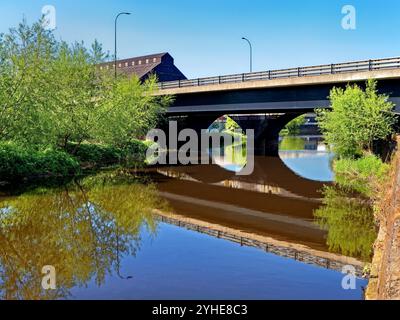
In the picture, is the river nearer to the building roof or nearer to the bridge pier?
the bridge pier

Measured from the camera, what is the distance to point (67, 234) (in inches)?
588

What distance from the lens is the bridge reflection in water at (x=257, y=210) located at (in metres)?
13.9

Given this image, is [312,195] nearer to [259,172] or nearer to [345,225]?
[345,225]

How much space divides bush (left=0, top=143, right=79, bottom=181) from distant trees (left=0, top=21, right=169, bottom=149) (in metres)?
0.81

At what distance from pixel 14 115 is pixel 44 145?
20.4 ft

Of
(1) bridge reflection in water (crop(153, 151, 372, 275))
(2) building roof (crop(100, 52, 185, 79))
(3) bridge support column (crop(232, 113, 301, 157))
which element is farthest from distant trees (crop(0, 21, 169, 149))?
(2) building roof (crop(100, 52, 185, 79))

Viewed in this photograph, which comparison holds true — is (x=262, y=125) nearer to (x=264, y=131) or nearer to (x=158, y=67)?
(x=264, y=131)

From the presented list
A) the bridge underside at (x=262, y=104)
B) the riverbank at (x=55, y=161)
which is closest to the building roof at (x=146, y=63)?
the bridge underside at (x=262, y=104)

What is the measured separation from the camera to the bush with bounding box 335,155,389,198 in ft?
80.8

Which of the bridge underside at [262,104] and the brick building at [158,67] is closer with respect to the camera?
the bridge underside at [262,104]

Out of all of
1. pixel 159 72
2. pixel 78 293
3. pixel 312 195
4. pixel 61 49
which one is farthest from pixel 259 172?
pixel 159 72

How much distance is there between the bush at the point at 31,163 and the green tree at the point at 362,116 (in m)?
19.4

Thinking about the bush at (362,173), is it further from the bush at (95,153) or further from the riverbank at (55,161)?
the bush at (95,153)

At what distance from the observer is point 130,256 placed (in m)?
12.7
